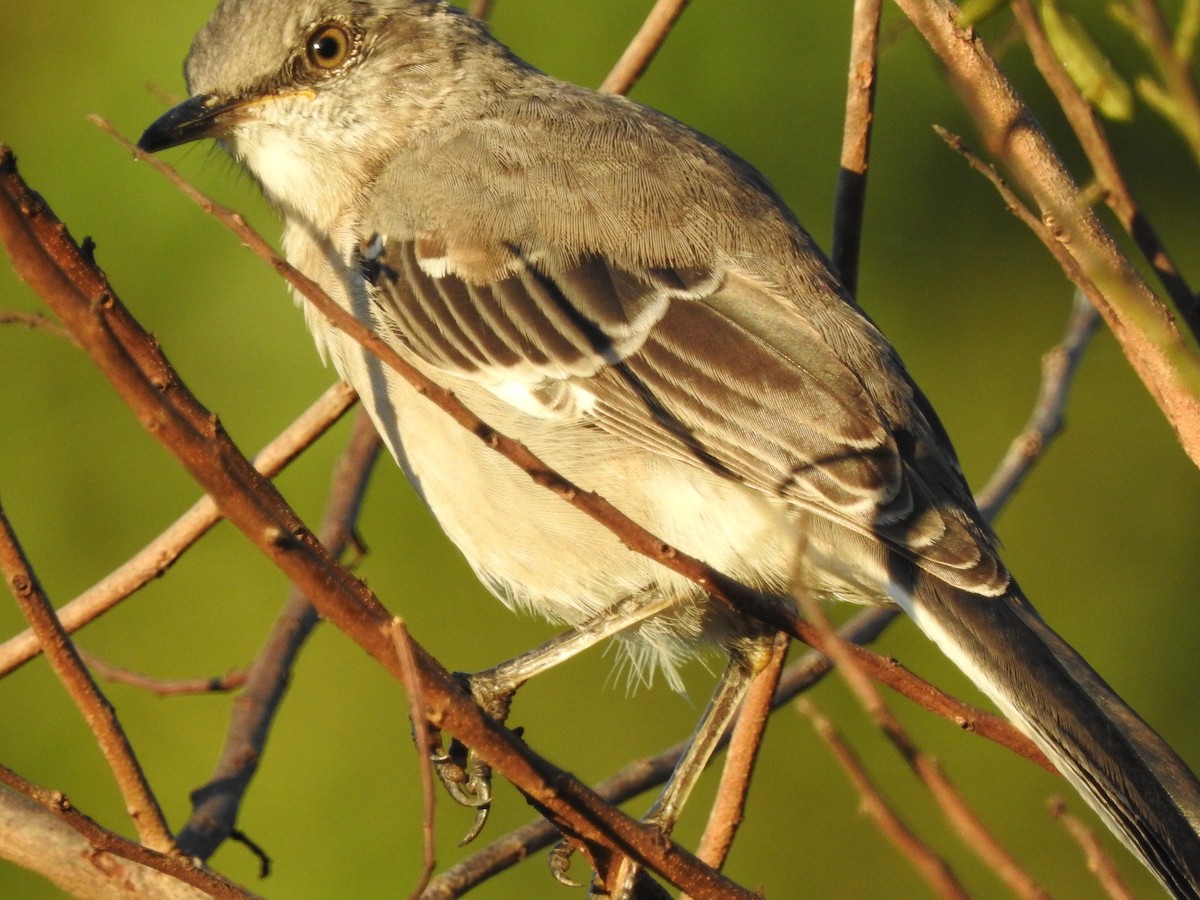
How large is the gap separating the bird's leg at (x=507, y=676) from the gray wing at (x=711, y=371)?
1.42 ft

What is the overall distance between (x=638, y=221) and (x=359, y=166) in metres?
0.83

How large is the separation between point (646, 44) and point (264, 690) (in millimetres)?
1705

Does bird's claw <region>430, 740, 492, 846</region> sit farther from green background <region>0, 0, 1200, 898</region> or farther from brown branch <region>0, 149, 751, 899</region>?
green background <region>0, 0, 1200, 898</region>

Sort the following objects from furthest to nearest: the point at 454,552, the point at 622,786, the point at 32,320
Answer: the point at 454,552 → the point at 622,786 → the point at 32,320

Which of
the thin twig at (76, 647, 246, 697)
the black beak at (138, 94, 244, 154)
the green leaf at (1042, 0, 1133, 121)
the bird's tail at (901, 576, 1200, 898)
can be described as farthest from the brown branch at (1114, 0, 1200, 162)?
the black beak at (138, 94, 244, 154)

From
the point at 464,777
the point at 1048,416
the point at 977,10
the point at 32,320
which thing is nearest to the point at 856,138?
the point at 1048,416

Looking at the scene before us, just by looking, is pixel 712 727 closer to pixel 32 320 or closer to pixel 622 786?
pixel 622 786

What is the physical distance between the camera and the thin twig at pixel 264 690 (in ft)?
9.67

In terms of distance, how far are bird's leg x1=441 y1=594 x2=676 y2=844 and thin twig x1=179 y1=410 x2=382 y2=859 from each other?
1.33 ft

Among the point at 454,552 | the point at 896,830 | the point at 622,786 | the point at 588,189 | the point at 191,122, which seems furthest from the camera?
the point at 454,552

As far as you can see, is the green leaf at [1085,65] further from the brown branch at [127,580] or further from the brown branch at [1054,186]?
the brown branch at [127,580]

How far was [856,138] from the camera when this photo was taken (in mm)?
3182

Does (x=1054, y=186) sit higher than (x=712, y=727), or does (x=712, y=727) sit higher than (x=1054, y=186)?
(x=1054, y=186)

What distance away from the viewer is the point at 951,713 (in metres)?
1.94
